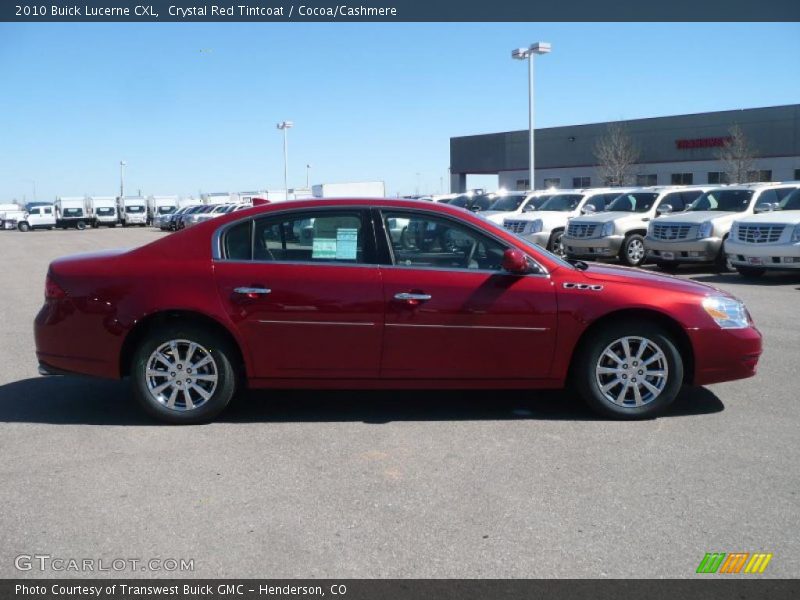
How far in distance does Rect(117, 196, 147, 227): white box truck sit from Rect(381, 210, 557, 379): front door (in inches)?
2347

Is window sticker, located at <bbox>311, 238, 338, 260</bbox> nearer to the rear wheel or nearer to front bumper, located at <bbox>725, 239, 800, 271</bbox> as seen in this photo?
front bumper, located at <bbox>725, 239, 800, 271</bbox>

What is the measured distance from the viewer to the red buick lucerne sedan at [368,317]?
5.73 meters

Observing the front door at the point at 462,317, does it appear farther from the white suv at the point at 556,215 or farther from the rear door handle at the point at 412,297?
the white suv at the point at 556,215

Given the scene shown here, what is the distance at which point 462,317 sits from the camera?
5719 millimetres

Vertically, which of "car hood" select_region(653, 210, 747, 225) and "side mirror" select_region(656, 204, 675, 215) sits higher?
"side mirror" select_region(656, 204, 675, 215)

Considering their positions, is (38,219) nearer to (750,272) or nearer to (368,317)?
(750,272)

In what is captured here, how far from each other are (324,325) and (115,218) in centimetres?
5990

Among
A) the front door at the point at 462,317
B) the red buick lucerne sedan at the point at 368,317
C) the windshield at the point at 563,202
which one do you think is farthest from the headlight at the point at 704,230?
the front door at the point at 462,317

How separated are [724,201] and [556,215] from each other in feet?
13.8

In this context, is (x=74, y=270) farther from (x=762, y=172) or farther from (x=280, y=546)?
(x=762, y=172)

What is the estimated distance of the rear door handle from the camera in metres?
5.70

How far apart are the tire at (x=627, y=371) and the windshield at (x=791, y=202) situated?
38.2ft

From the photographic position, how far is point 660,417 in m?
6.04

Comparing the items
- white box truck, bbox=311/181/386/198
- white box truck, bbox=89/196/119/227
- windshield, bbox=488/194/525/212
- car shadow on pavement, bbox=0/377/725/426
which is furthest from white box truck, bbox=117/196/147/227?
car shadow on pavement, bbox=0/377/725/426
